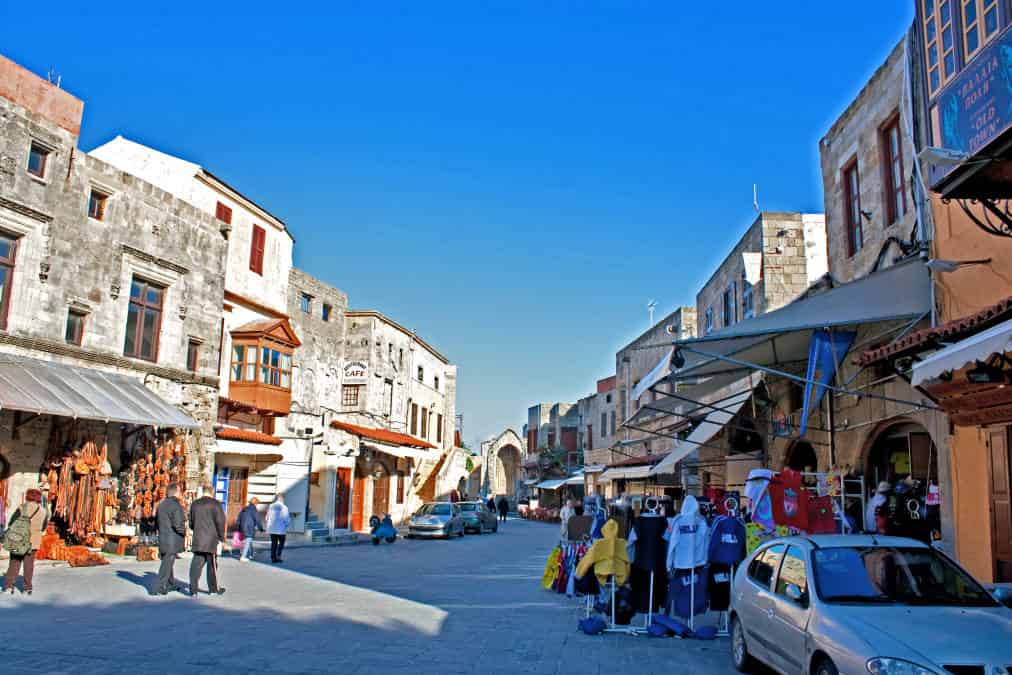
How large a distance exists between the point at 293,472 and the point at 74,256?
11945 millimetres

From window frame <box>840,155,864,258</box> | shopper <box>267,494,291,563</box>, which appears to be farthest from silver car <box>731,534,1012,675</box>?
shopper <box>267,494,291,563</box>

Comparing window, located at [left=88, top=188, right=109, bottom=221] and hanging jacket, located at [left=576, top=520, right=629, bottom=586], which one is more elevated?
window, located at [left=88, top=188, right=109, bottom=221]

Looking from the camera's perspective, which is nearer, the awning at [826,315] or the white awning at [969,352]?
the white awning at [969,352]

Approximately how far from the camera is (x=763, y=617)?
718cm

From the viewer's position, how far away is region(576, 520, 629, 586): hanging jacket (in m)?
10.2

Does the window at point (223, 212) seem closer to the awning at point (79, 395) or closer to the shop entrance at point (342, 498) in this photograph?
the awning at point (79, 395)

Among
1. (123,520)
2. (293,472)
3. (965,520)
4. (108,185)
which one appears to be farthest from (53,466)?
(965,520)

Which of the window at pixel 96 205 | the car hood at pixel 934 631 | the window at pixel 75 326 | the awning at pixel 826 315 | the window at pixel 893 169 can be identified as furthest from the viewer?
the window at pixel 96 205

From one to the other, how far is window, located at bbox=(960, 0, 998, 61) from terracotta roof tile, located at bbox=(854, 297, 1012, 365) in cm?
312

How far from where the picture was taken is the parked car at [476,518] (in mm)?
35781

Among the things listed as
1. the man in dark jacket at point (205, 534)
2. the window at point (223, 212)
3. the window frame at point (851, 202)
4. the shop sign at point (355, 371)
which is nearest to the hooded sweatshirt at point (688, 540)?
the man in dark jacket at point (205, 534)

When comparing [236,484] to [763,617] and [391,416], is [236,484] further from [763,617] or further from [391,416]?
[763,617]

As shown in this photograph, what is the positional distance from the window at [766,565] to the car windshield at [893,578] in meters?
0.67

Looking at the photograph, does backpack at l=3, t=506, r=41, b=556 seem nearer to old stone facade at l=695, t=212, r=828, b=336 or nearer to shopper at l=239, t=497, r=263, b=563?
shopper at l=239, t=497, r=263, b=563
